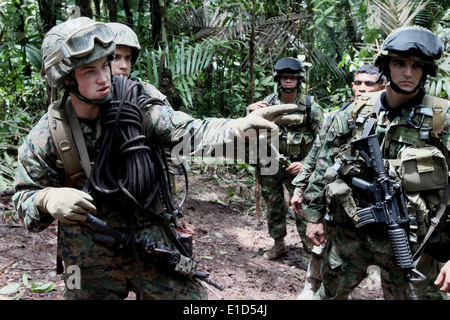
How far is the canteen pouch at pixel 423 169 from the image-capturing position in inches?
101

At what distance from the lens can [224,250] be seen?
17.4 ft

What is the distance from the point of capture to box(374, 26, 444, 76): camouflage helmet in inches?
102

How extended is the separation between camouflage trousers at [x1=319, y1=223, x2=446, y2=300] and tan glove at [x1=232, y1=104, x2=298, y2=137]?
3.97ft

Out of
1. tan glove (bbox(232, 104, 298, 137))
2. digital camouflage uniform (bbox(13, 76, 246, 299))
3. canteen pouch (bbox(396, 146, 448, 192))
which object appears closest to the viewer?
tan glove (bbox(232, 104, 298, 137))

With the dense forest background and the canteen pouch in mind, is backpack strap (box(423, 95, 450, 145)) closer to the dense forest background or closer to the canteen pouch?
the canteen pouch

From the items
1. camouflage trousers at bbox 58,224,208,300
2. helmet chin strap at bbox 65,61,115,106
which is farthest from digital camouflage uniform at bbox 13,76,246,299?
helmet chin strap at bbox 65,61,115,106

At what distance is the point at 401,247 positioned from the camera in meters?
2.60

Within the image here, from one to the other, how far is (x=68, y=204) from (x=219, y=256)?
327 cm

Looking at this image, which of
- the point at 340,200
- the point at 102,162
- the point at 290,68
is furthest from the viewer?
the point at 290,68

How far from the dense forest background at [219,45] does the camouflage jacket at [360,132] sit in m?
2.56

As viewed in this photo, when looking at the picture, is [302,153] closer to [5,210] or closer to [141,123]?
[141,123]

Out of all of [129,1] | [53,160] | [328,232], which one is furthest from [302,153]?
[129,1]

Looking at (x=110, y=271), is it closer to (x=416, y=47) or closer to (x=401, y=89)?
(x=401, y=89)

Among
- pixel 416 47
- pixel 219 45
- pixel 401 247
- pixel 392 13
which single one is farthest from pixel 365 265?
pixel 219 45
